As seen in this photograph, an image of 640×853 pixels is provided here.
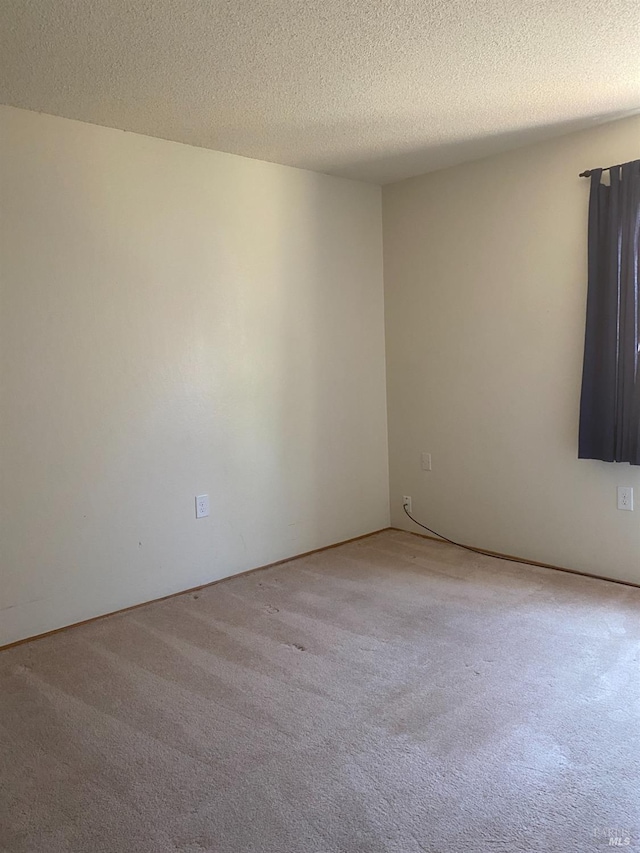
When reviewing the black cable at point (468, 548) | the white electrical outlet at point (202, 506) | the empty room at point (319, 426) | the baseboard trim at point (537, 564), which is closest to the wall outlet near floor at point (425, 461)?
the empty room at point (319, 426)

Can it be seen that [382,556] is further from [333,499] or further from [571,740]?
[571,740]

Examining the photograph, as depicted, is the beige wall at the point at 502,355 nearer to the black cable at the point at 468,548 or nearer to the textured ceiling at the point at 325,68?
the black cable at the point at 468,548

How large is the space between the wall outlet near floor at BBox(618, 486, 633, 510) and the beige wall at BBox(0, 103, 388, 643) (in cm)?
157

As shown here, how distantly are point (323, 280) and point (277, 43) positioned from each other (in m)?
1.89

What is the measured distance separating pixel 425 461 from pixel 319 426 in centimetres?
74

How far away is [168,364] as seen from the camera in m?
3.46

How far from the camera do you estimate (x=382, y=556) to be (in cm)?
408

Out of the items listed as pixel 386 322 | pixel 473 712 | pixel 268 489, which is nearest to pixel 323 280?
pixel 386 322

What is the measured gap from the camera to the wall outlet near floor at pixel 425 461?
4382 mm

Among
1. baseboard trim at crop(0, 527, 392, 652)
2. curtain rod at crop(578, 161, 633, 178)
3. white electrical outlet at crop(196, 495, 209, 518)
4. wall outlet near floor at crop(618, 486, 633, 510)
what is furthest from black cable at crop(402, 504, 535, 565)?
curtain rod at crop(578, 161, 633, 178)

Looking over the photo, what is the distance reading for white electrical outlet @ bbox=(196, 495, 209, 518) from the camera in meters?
3.62
